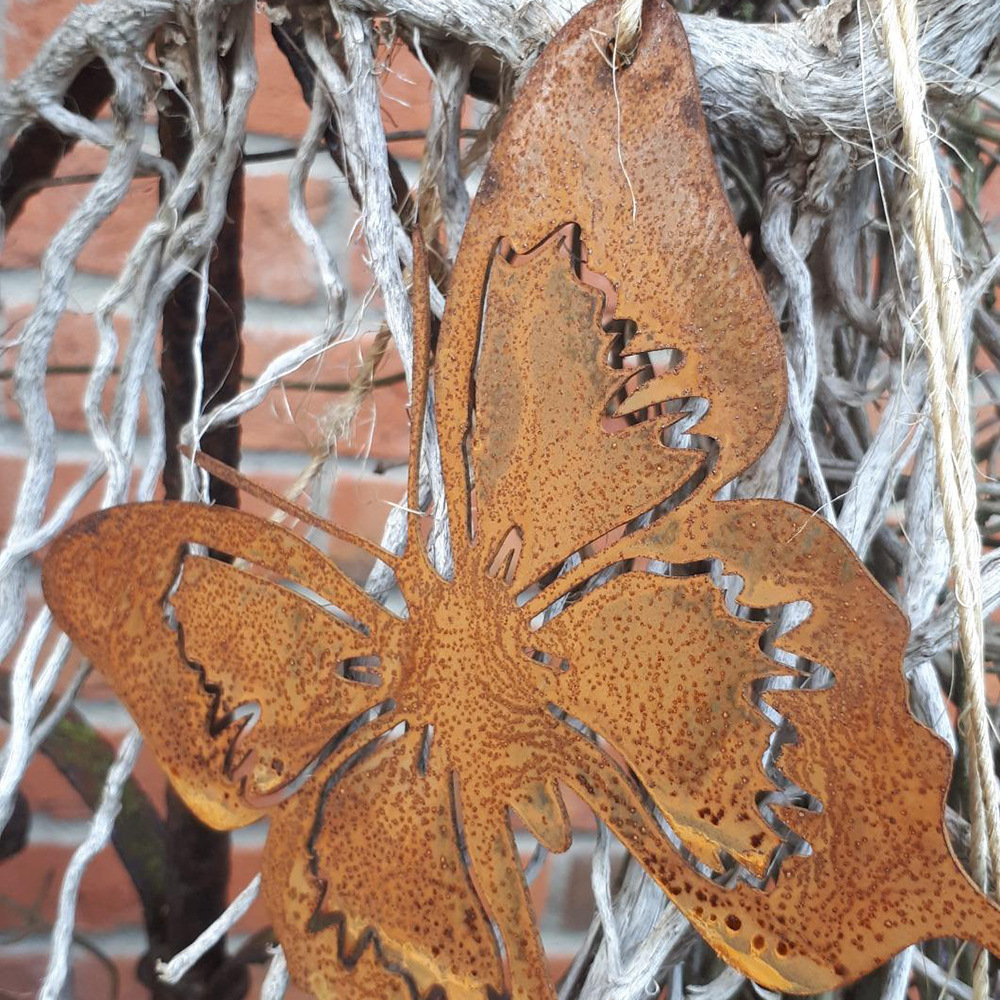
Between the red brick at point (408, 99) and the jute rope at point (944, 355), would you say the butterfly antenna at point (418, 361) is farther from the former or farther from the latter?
the red brick at point (408, 99)

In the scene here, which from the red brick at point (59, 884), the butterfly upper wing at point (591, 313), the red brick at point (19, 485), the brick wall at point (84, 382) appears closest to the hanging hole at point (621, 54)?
the butterfly upper wing at point (591, 313)

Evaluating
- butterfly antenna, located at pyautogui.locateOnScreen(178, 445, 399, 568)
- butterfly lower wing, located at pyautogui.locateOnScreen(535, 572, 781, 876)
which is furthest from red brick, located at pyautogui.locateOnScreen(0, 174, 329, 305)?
butterfly lower wing, located at pyautogui.locateOnScreen(535, 572, 781, 876)

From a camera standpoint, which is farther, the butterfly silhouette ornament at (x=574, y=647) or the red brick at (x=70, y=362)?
the red brick at (x=70, y=362)

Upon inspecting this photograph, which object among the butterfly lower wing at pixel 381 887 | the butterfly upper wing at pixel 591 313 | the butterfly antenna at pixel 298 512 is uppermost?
the butterfly upper wing at pixel 591 313

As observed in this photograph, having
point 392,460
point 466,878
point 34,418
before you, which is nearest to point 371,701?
point 466,878

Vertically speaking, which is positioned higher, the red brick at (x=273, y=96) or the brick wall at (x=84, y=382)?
the red brick at (x=273, y=96)

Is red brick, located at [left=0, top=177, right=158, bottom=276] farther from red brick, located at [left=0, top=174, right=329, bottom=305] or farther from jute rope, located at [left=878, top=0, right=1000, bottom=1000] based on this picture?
jute rope, located at [left=878, top=0, right=1000, bottom=1000]

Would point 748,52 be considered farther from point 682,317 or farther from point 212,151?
point 212,151
